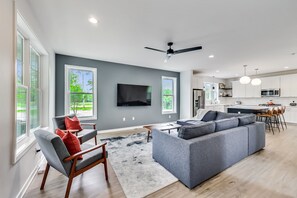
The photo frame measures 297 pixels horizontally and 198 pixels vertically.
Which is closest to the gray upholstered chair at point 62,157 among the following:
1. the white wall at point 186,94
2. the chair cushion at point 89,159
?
the chair cushion at point 89,159

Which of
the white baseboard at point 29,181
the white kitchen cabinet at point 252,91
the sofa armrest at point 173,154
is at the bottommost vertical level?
the white baseboard at point 29,181

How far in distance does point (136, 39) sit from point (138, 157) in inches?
102

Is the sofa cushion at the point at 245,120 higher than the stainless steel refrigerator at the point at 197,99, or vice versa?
the stainless steel refrigerator at the point at 197,99

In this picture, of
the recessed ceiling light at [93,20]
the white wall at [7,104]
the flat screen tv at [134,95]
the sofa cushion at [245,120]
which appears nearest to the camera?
the white wall at [7,104]

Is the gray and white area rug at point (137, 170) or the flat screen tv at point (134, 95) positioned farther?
the flat screen tv at point (134, 95)

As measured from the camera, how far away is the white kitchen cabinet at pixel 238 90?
7.84 meters

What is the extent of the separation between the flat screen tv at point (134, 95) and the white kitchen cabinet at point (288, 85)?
20.5 ft

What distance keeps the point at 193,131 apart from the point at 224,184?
2.78ft

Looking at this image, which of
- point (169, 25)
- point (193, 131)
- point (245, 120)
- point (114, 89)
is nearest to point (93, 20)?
point (169, 25)

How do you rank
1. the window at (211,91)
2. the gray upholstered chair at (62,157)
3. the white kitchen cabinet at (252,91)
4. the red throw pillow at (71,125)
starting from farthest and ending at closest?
1. the window at (211,91)
2. the white kitchen cabinet at (252,91)
3. the red throw pillow at (71,125)
4. the gray upholstered chair at (62,157)

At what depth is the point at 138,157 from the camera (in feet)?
9.28

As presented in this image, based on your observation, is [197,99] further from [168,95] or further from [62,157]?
[62,157]

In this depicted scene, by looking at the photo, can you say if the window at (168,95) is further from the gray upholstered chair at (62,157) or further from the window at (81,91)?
the gray upholstered chair at (62,157)

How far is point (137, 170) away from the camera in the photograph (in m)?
2.34
